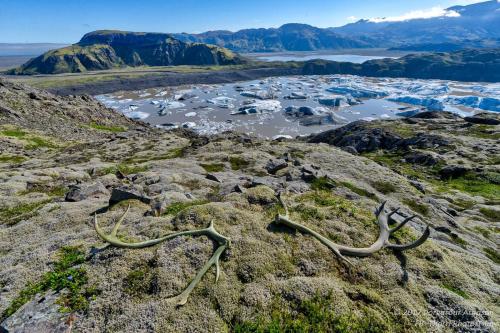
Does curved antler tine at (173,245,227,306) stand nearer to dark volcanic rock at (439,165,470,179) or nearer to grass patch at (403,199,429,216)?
grass patch at (403,199,429,216)

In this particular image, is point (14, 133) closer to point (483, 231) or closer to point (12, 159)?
point (12, 159)

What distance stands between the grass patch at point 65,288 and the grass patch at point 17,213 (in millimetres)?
11278

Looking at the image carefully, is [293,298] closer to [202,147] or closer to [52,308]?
[52,308]

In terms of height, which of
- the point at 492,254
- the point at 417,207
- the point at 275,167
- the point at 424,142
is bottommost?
the point at 424,142

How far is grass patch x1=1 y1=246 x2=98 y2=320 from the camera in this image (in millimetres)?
14208

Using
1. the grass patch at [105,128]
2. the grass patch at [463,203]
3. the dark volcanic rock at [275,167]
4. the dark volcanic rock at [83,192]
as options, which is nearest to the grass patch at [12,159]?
the dark volcanic rock at [83,192]

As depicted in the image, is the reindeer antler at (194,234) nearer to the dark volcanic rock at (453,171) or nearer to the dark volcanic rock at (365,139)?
the dark volcanic rock at (453,171)

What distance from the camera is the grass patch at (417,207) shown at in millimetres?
40713

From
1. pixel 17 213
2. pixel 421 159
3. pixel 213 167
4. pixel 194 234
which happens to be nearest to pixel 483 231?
pixel 194 234

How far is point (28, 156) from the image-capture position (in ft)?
236

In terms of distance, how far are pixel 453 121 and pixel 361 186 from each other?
128728 millimetres

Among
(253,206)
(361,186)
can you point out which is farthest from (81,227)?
(361,186)

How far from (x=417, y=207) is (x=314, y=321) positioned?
113 ft

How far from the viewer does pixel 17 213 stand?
1091 inches
